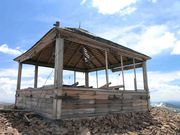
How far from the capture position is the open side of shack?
941cm

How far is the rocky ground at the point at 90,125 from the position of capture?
859 cm

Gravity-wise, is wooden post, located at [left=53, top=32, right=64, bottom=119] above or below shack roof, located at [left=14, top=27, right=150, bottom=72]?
below

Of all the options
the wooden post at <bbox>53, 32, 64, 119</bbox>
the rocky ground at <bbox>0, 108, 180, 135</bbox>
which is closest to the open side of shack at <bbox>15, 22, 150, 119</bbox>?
the wooden post at <bbox>53, 32, 64, 119</bbox>

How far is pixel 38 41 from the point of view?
11.4 metres

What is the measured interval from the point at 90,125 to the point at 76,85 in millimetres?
2182

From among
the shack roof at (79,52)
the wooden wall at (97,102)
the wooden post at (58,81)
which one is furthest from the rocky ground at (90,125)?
the shack roof at (79,52)

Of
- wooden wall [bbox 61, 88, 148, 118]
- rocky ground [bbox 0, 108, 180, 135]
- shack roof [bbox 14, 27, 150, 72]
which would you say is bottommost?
rocky ground [bbox 0, 108, 180, 135]

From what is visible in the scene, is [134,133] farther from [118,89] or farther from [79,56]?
[79,56]

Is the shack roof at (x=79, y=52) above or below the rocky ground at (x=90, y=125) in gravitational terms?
above

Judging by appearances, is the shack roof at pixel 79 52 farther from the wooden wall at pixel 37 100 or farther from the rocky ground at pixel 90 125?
the rocky ground at pixel 90 125

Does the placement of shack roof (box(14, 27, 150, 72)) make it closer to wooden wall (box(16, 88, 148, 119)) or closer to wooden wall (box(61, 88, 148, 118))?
wooden wall (box(16, 88, 148, 119))

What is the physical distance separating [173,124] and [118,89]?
3691mm

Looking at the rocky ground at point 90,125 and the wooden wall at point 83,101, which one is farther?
the wooden wall at point 83,101

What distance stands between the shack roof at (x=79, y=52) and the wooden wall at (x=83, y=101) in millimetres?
2405
